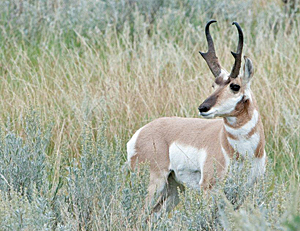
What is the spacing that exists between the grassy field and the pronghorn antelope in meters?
0.21

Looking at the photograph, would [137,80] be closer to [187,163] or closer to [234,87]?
[187,163]

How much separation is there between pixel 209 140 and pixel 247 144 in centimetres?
34

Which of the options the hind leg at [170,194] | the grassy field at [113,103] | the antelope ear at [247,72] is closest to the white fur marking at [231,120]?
the antelope ear at [247,72]

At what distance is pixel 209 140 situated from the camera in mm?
4082

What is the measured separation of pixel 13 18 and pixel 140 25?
5.98 ft

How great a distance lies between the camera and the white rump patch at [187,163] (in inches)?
160

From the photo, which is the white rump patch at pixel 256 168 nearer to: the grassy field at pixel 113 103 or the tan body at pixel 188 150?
the tan body at pixel 188 150

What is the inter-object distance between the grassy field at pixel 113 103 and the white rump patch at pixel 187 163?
0.25 m

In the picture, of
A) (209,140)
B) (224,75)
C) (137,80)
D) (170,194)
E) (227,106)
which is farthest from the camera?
(137,80)

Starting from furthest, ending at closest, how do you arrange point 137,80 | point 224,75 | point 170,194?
point 137,80
point 170,194
point 224,75

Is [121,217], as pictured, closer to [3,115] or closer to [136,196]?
[136,196]

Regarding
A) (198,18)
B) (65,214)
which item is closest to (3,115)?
(65,214)

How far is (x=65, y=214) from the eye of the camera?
3.47m

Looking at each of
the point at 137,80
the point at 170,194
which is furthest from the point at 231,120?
the point at 137,80
